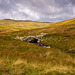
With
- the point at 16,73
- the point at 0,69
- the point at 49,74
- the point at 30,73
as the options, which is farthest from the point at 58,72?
the point at 0,69

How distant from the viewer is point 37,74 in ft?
16.2

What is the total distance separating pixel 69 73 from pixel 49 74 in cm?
115

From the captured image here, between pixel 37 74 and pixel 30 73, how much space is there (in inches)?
16.8

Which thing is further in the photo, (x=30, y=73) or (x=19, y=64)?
(x=19, y=64)

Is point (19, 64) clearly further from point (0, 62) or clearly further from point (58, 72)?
point (58, 72)

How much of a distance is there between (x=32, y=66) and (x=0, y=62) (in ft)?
7.37

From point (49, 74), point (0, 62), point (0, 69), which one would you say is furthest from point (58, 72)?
point (0, 62)

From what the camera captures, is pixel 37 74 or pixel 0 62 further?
pixel 0 62

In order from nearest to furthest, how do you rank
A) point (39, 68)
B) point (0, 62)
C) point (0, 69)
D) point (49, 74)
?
point (49, 74)
point (0, 69)
point (39, 68)
point (0, 62)

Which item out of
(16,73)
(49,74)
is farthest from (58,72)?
(16,73)

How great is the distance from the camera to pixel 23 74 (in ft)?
16.2

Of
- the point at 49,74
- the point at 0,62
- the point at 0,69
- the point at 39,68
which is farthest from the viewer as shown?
the point at 0,62

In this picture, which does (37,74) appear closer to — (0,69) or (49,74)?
(49,74)

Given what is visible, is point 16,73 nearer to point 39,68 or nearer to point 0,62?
point 39,68
